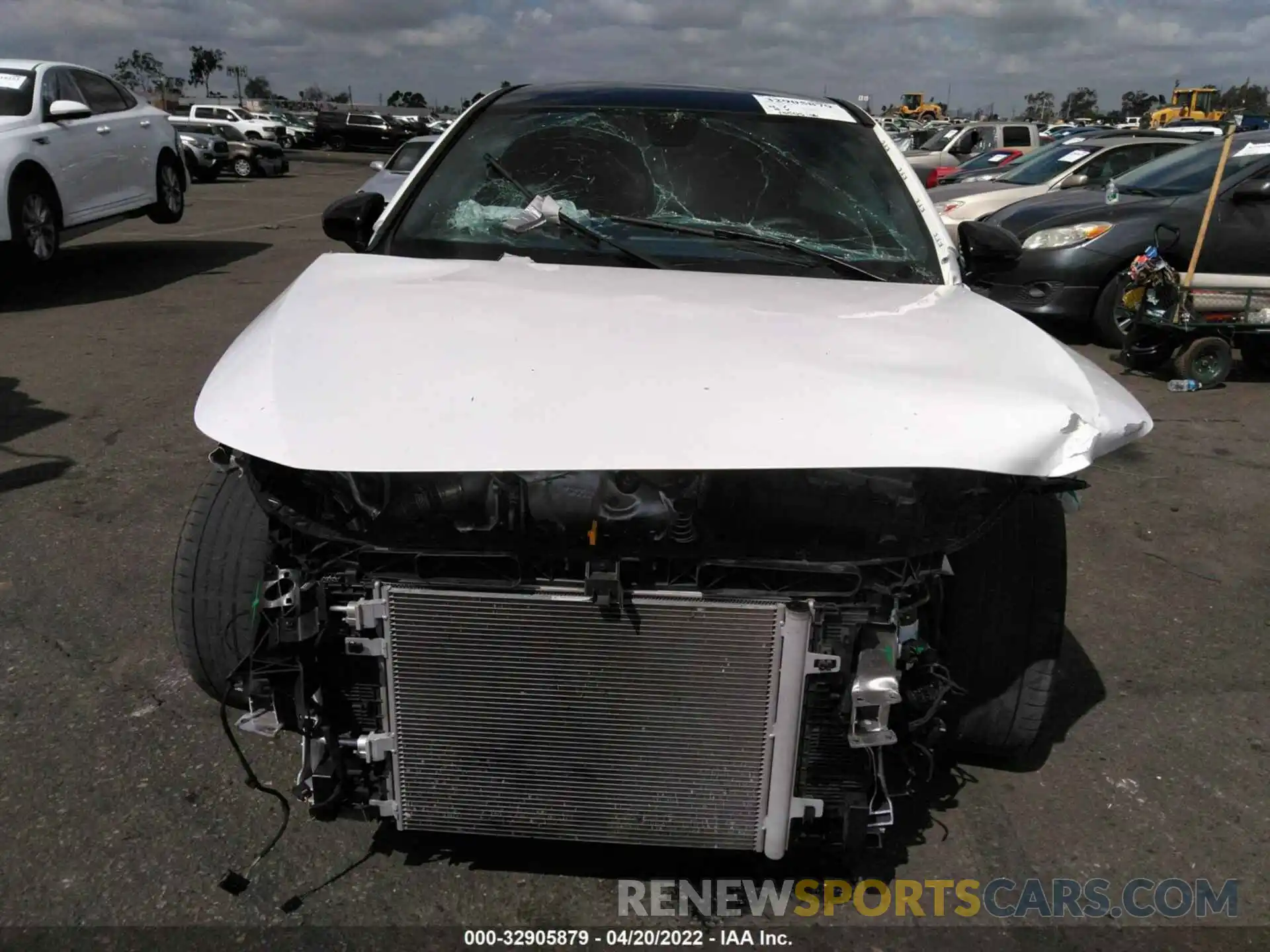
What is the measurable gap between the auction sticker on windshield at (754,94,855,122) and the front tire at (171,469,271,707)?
215 centimetres

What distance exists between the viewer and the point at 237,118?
34.1 m

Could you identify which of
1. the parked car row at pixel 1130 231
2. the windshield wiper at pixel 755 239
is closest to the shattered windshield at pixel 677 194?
the windshield wiper at pixel 755 239

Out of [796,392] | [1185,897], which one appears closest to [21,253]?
[796,392]

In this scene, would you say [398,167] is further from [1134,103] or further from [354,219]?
[1134,103]

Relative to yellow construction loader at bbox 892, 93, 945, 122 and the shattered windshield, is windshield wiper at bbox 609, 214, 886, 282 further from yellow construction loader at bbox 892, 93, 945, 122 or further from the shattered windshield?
yellow construction loader at bbox 892, 93, 945, 122

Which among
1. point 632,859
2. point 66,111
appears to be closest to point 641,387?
point 632,859

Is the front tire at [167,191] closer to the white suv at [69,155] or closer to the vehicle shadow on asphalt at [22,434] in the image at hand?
the white suv at [69,155]

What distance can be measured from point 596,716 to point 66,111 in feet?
28.7

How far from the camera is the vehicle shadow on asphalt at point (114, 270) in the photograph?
8977mm

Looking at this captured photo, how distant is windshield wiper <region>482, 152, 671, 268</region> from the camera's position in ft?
9.55

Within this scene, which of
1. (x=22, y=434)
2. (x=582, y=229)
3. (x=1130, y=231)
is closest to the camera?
(x=582, y=229)

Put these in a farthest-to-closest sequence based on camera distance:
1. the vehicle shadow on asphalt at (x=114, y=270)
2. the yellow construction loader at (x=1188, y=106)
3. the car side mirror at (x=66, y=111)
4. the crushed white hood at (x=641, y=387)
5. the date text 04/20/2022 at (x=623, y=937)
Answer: the yellow construction loader at (x=1188, y=106) → the vehicle shadow on asphalt at (x=114, y=270) → the car side mirror at (x=66, y=111) → the date text 04/20/2022 at (x=623, y=937) → the crushed white hood at (x=641, y=387)

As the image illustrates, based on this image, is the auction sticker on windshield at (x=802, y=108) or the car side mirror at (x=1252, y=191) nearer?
the auction sticker on windshield at (x=802, y=108)

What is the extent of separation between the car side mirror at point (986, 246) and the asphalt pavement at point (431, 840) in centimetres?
127
